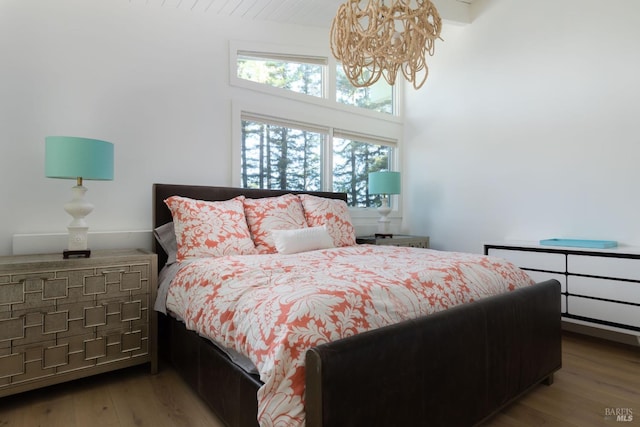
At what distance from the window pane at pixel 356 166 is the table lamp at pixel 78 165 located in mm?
2316

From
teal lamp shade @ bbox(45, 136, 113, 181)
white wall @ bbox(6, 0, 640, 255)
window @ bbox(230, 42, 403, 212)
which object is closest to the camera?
teal lamp shade @ bbox(45, 136, 113, 181)

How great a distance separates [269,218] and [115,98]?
54.3 inches

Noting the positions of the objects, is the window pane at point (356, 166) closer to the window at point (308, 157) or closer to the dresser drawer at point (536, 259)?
the window at point (308, 157)

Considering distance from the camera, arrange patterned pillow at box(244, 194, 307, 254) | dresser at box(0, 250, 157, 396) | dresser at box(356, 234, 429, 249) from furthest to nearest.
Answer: dresser at box(356, 234, 429, 249) → patterned pillow at box(244, 194, 307, 254) → dresser at box(0, 250, 157, 396)

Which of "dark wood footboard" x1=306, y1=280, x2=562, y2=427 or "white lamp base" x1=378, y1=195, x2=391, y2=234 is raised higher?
"white lamp base" x1=378, y1=195, x2=391, y2=234

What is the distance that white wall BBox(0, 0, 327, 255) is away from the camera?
2236mm

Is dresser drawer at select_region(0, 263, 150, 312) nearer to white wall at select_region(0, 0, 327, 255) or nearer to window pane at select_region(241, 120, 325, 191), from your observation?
white wall at select_region(0, 0, 327, 255)

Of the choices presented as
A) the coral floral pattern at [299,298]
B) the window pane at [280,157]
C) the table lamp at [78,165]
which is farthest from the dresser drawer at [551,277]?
the table lamp at [78,165]

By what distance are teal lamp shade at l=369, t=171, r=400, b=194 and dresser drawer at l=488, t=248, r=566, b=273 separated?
45.2 inches

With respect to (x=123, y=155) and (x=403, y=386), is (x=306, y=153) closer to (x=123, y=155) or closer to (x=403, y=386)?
(x=123, y=155)

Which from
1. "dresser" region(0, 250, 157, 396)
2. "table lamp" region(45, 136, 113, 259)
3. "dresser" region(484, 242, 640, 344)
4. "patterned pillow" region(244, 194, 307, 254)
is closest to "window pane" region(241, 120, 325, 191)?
"patterned pillow" region(244, 194, 307, 254)

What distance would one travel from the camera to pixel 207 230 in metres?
2.33

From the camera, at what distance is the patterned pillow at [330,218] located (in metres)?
2.91

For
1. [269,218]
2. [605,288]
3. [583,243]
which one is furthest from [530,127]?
[269,218]
